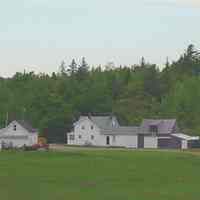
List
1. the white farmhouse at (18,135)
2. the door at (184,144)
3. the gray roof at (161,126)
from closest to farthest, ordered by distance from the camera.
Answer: the white farmhouse at (18,135) < the door at (184,144) < the gray roof at (161,126)

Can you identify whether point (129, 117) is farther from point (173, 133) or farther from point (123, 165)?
point (123, 165)

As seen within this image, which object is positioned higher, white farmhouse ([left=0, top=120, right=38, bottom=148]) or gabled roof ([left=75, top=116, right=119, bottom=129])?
gabled roof ([left=75, top=116, right=119, bottom=129])

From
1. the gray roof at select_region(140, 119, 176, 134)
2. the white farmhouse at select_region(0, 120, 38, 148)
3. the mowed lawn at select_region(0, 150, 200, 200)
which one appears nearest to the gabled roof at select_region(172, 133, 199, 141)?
the gray roof at select_region(140, 119, 176, 134)

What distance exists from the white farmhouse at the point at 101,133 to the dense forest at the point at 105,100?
2.97m

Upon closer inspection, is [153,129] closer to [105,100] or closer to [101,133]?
[101,133]

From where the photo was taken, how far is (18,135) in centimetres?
11988

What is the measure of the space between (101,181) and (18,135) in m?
74.4

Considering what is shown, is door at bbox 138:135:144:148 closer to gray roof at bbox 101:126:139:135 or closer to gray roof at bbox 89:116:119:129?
gray roof at bbox 101:126:139:135

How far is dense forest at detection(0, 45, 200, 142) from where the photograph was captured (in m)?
138

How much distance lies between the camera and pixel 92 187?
42.5 metres

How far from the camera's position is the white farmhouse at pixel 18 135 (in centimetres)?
11812

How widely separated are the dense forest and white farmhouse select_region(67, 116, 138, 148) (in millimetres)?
2968

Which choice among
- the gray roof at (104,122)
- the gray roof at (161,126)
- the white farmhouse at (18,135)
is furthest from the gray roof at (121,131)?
the white farmhouse at (18,135)

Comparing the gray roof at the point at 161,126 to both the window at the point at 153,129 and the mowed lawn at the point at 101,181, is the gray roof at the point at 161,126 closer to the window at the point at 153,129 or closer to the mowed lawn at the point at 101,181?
the window at the point at 153,129
